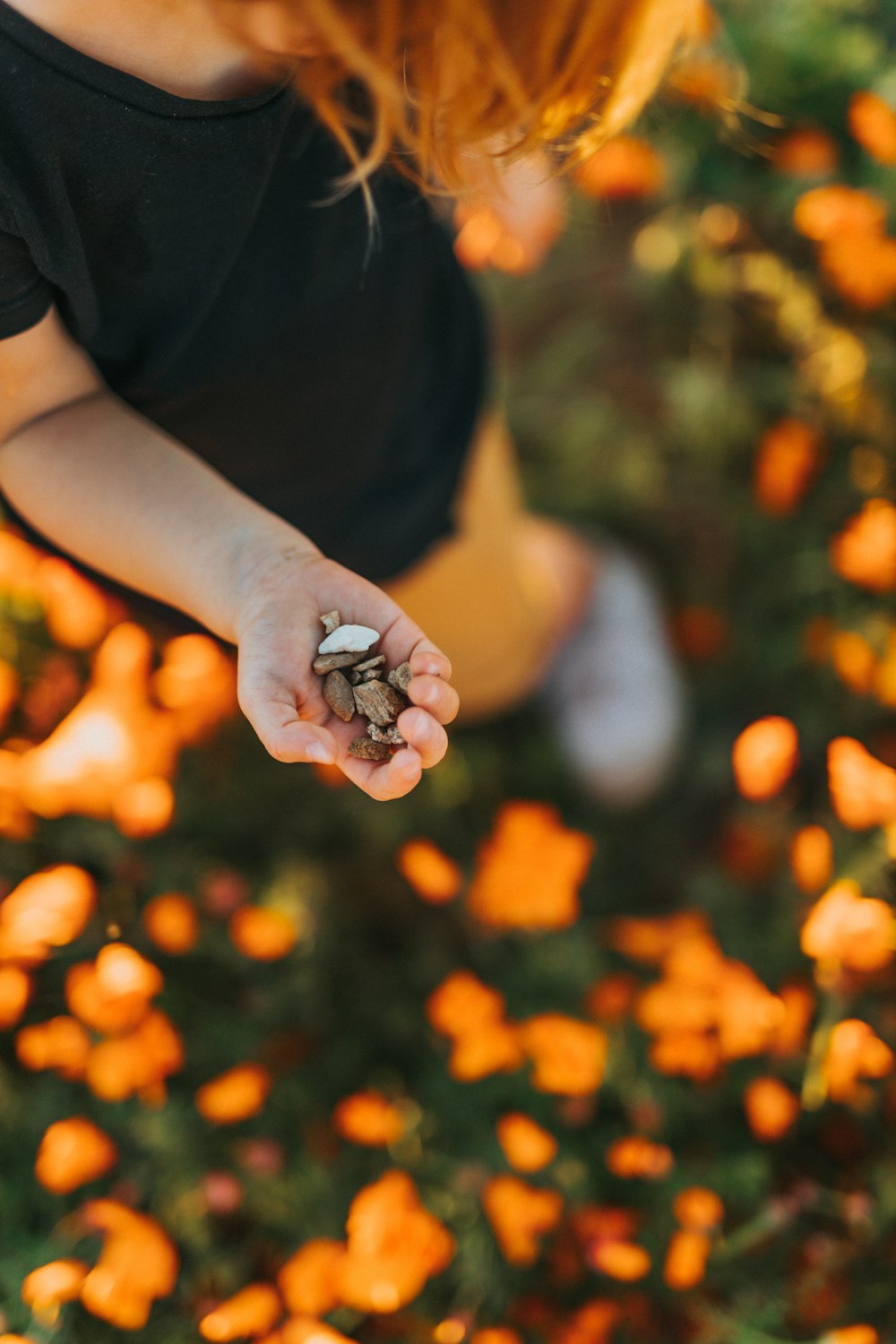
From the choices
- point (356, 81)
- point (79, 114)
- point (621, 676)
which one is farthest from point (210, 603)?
point (621, 676)

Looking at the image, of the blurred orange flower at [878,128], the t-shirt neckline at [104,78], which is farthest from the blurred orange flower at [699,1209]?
the blurred orange flower at [878,128]

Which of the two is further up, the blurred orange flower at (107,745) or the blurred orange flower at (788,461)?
the blurred orange flower at (107,745)

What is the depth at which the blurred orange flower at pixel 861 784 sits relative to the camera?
0.77 meters

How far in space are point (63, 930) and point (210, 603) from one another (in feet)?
1.35

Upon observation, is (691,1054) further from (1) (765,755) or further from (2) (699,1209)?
(1) (765,755)

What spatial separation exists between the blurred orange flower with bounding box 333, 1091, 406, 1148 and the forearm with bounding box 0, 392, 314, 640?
1.68 feet

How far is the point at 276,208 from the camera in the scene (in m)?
0.70

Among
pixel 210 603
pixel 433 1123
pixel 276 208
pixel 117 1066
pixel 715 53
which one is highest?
pixel 276 208

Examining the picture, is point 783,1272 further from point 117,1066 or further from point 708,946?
point 117,1066

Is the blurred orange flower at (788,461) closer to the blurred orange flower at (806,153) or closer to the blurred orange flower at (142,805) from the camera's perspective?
the blurred orange flower at (806,153)

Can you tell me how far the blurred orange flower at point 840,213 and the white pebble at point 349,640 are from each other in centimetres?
81

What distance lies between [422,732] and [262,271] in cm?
39

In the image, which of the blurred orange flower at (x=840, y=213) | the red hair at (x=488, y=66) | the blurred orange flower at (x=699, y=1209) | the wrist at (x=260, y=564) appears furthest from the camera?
the blurred orange flower at (x=840, y=213)

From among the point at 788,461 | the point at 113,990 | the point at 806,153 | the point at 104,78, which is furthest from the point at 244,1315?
the point at 806,153
